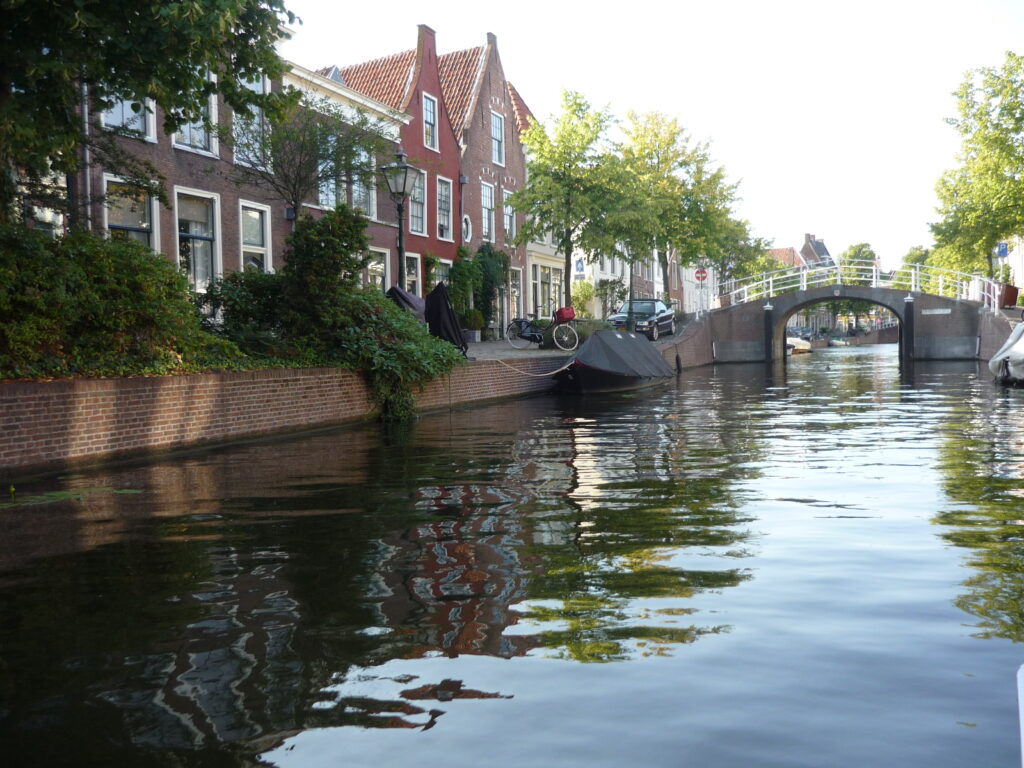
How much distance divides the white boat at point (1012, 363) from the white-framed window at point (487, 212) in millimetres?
18607

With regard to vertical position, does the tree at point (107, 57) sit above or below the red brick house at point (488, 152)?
below

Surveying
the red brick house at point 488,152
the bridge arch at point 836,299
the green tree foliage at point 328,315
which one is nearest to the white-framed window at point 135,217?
the green tree foliage at point 328,315

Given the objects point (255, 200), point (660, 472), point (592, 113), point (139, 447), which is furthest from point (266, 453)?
point (592, 113)

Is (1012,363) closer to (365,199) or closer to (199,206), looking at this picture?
(365,199)

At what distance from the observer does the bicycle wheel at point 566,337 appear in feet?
91.8

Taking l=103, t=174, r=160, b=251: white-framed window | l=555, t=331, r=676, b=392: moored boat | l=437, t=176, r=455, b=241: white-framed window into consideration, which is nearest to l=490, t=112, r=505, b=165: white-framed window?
l=437, t=176, r=455, b=241: white-framed window

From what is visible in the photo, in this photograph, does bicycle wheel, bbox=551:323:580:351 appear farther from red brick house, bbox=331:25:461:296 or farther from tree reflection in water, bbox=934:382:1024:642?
tree reflection in water, bbox=934:382:1024:642

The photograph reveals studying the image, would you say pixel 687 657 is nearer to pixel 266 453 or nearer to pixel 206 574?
pixel 206 574

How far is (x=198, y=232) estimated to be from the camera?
22922 millimetres

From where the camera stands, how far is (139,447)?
11820mm

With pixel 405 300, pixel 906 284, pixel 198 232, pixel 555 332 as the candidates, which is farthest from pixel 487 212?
pixel 906 284

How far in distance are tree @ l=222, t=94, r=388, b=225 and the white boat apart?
14.2 m

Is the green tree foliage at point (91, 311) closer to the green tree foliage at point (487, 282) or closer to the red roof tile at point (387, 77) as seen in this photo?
the red roof tile at point (387, 77)

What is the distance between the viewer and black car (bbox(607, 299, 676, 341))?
38312mm
